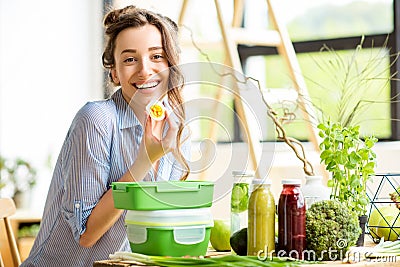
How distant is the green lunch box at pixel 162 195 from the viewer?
5.27ft

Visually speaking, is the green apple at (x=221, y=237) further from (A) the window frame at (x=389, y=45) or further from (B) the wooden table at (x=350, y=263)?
(A) the window frame at (x=389, y=45)

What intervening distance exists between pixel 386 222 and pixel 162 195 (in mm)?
643

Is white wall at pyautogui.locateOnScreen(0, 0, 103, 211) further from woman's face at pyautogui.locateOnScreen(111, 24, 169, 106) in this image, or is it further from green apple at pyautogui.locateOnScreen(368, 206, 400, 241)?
green apple at pyautogui.locateOnScreen(368, 206, 400, 241)

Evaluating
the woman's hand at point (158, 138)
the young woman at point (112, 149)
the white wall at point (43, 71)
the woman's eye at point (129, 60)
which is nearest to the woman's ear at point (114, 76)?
the young woman at point (112, 149)

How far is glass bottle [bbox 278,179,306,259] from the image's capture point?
1.60 metres

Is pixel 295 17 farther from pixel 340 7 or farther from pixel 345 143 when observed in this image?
pixel 345 143

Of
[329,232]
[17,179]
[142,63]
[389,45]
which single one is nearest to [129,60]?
[142,63]

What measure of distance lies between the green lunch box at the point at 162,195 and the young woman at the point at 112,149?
0.50 ft

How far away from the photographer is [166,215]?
162cm

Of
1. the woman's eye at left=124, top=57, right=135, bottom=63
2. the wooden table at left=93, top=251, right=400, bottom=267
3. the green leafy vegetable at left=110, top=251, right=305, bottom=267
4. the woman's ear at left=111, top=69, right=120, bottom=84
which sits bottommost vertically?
the wooden table at left=93, top=251, right=400, bottom=267

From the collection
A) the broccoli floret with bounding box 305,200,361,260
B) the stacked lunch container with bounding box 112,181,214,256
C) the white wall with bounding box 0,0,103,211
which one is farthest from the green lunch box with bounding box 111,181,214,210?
the white wall with bounding box 0,0,103,211

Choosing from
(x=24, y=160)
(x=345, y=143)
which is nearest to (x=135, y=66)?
(x=345, y=143)

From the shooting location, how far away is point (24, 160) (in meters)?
4.56

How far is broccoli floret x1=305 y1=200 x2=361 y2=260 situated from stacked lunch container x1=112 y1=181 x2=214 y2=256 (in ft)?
0.74
